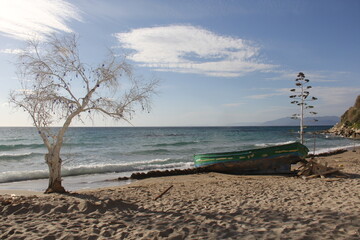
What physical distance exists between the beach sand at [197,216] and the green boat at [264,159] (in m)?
4.97

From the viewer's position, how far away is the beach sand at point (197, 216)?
5426mm

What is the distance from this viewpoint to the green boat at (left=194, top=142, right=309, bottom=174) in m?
14.5

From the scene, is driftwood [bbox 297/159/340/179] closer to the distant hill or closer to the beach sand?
the beach sand

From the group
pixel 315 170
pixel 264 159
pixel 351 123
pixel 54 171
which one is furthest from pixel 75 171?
pixel 351 123

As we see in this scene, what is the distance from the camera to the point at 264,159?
14.7 metres

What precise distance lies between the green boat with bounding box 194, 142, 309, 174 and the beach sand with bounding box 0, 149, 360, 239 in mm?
4971

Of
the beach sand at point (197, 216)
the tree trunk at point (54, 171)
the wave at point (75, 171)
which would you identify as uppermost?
the tree trunk at point (54, 171)

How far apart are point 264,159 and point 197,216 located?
9.00 metres

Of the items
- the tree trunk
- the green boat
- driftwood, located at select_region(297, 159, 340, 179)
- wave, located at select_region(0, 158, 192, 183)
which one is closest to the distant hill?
the green boat

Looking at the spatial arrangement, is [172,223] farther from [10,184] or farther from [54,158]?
[10,184]

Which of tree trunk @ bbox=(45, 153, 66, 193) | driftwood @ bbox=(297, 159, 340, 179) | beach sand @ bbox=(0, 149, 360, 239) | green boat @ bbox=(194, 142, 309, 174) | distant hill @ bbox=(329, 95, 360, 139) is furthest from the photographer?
distant hill @ bbox=(329, 95, 360, 139)

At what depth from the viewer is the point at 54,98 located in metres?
9.08

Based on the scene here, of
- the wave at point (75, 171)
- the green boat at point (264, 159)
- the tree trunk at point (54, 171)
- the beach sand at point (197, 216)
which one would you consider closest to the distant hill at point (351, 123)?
the green boat at point (264, 159)

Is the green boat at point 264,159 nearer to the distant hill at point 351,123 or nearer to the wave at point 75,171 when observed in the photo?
the wave at point 75,171
